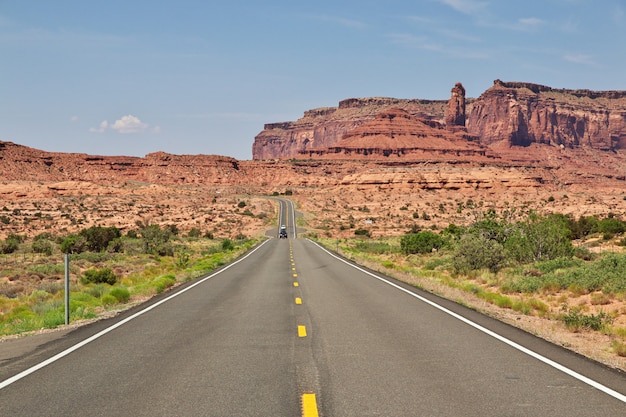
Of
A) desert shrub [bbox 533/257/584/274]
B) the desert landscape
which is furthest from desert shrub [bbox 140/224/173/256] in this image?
desert shrub [bbox 533/257/584/274]

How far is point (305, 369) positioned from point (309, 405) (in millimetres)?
1640

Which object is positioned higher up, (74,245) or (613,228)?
(613,228)

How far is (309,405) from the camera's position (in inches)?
239

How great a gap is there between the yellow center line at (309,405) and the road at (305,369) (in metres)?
0.02

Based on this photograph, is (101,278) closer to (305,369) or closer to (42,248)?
(305,369)

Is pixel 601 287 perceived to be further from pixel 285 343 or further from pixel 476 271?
pixel 285 343

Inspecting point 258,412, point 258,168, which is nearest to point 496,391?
point 258,412

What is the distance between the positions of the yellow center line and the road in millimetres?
21

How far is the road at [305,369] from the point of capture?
610cm

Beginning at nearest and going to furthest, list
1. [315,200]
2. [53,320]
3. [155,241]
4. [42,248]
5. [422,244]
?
1. [53,320]
2. [422,244]
3. [42,248]
4. [155,241]
5. [315,200]

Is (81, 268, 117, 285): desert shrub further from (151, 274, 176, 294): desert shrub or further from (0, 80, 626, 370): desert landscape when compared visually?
(151, 274, 176, 294): desert shrub

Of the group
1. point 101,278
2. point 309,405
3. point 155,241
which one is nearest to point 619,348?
point 309,405

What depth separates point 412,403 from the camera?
6.19 m

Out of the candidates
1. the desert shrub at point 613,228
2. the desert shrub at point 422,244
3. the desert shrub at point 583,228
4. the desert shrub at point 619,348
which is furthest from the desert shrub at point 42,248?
the desert shrub at point 613,228
